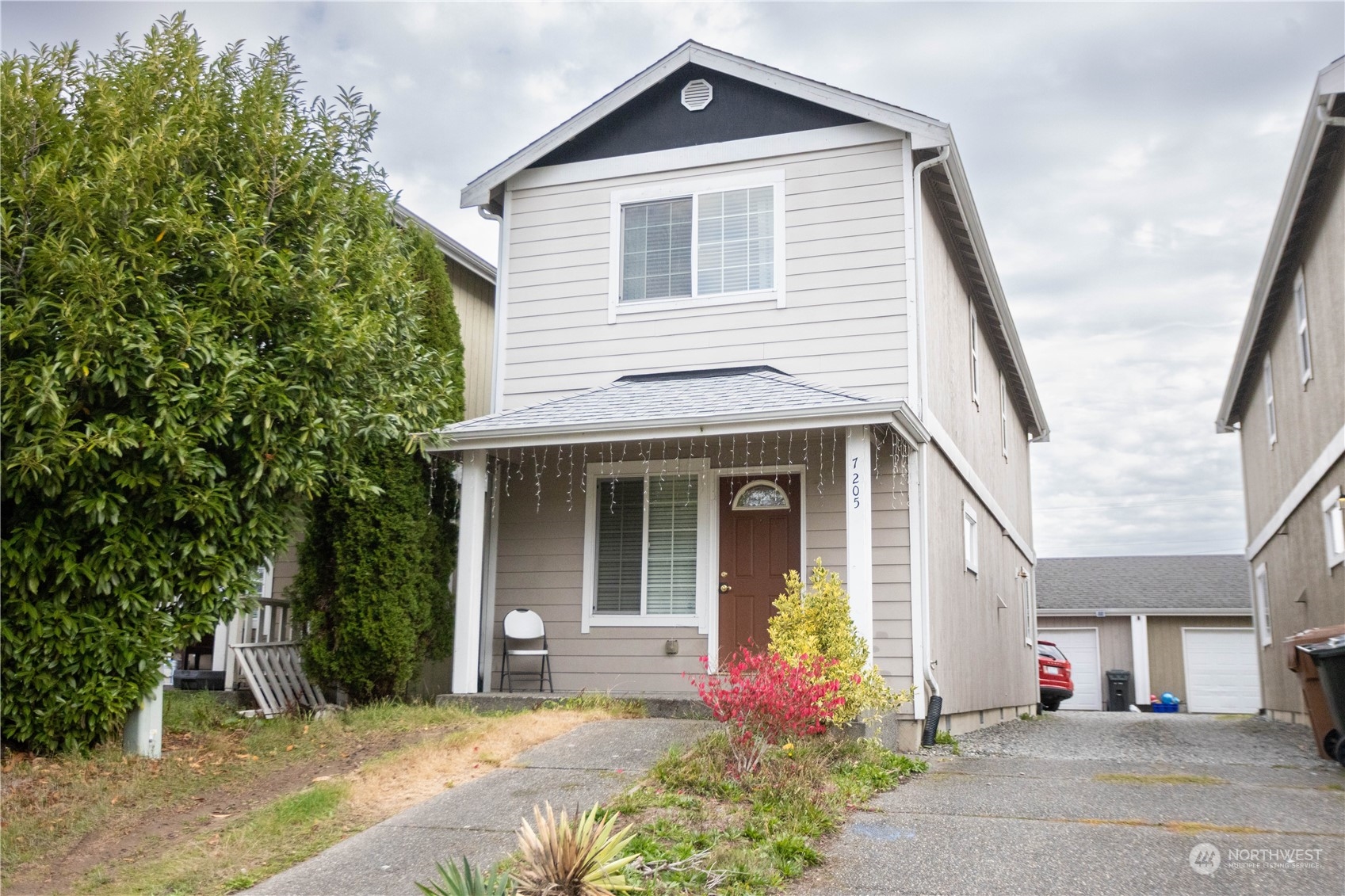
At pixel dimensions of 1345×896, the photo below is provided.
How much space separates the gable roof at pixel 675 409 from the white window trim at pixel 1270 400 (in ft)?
27.4

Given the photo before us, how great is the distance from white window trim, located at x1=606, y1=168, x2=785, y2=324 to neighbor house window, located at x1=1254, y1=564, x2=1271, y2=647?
10.9 m

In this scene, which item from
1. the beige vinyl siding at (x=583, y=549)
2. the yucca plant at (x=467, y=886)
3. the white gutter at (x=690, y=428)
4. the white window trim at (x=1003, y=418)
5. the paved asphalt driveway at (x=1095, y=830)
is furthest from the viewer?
the white window trim at (x=1003, y=418)

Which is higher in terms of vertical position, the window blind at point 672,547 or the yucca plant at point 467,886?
the window blind at point 672,547

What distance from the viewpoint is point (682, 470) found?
36.3ft

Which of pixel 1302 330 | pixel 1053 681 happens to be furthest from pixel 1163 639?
pixel 1302 330

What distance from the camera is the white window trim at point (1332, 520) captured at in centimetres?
1121

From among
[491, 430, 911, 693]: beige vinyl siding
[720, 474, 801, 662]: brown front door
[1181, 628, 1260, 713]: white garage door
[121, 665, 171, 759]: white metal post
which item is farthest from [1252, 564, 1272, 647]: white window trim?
[121, 665, 171, 759]: white metal post


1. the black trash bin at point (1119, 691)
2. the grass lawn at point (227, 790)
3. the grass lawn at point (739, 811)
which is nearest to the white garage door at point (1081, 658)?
the black trash bin at point (1119, 691)

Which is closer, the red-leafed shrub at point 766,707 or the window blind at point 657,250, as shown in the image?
the red-leafed shrub at point 766,707

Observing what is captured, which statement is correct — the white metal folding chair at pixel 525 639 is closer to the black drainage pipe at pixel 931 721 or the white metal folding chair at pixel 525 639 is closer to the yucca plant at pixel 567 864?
the black drainage pipe at pixel 931 721

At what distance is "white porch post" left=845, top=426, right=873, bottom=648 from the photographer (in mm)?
9086

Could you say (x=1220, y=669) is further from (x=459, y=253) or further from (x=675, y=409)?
(x=675, y=409)

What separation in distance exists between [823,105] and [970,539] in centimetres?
533

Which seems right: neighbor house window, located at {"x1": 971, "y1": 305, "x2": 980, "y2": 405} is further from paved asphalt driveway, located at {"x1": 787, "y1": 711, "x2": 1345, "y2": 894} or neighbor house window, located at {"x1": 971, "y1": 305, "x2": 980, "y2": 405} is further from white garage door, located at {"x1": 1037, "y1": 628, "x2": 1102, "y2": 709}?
white garage door, located at {"x1": 1037, "y1": 628, "x2": 1102, "y2": 709}
